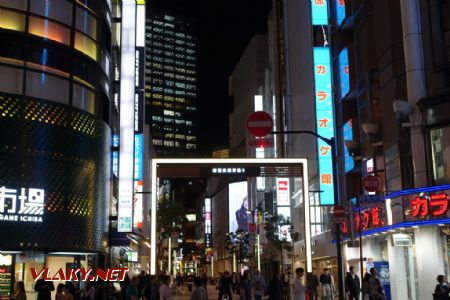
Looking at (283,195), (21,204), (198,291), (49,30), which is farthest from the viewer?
(283,195)

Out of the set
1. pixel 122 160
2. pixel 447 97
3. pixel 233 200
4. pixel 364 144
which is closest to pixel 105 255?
pixel 122 160

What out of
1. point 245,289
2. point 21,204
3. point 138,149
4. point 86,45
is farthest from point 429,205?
point 138,149

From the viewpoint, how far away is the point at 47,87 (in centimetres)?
2781

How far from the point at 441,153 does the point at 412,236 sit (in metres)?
4.08

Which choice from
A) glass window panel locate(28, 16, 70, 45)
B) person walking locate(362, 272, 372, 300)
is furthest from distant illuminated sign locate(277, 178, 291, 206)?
person walking locate(362, 272, 372, 300)

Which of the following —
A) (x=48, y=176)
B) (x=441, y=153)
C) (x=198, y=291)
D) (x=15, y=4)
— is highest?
(x=15, y=4)

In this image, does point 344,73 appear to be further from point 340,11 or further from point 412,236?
point 412,236

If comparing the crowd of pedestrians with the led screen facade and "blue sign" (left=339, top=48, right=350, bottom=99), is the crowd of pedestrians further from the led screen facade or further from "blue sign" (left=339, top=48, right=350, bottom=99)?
"blue sign" (left=339, top=48, right=350, bottom=99)

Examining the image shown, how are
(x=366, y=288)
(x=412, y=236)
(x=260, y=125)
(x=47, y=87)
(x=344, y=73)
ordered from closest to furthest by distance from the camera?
1. (x=260, y=125)
2. (x=366, y=288)
3. (x=412, y=236)
4. (x=47, y=87)
5. (x=344, y=73)

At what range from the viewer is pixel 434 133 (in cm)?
2236

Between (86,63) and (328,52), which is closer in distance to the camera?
(86,63)

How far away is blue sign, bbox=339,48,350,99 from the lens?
115ft

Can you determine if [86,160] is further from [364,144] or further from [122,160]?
[364,144]

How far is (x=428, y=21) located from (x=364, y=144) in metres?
8.99
